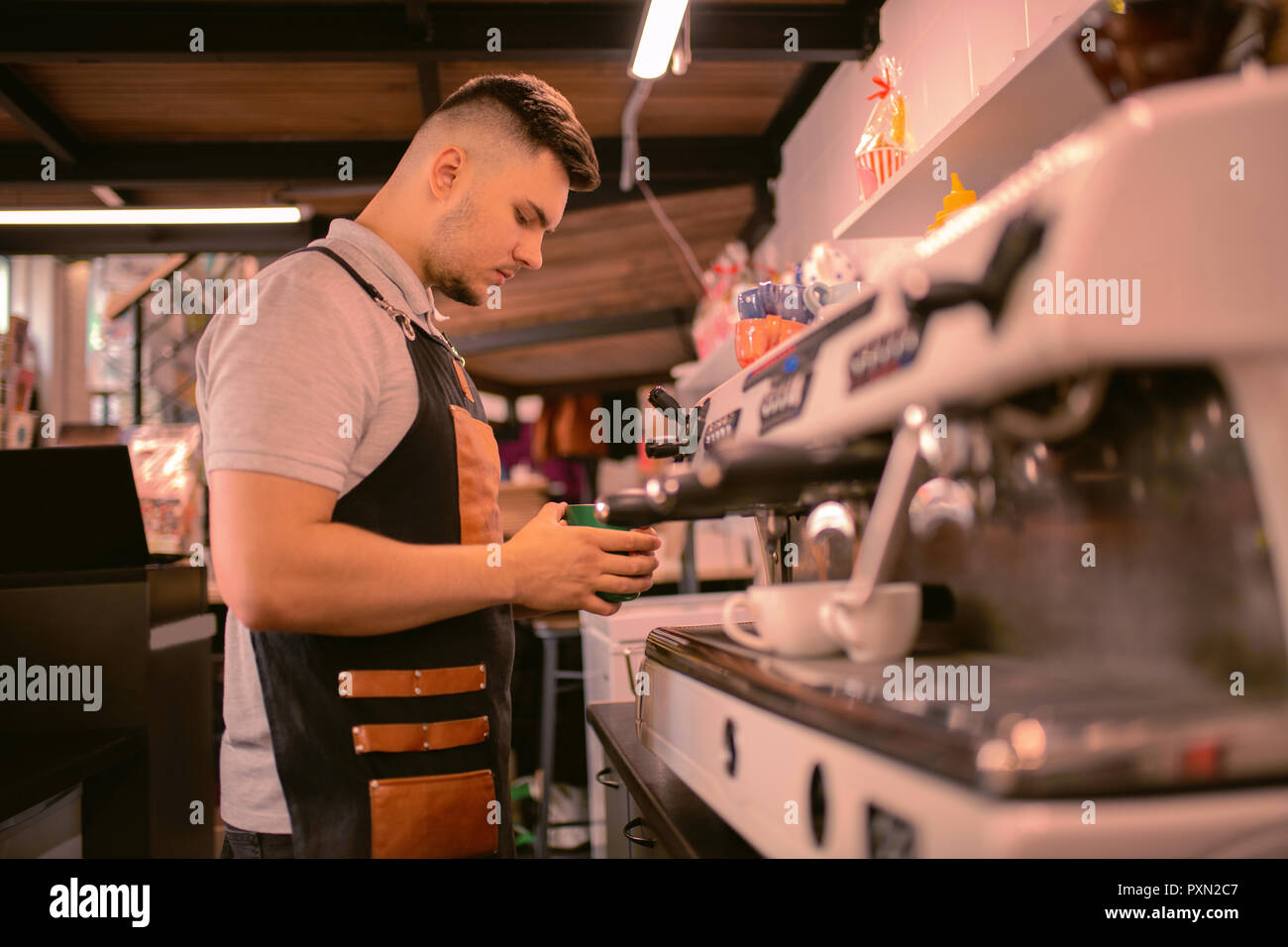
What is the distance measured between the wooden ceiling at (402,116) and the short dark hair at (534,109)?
159 cm

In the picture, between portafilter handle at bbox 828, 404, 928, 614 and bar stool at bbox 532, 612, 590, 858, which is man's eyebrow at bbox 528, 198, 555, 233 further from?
bar stool at bbox 532, 612, 590, 858

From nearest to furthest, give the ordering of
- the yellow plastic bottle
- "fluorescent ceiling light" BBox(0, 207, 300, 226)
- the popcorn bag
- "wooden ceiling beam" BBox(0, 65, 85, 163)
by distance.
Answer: the yellow plastic bottle < the popcorn bag < "wooden ceiling beam" BBox(0, 65, 85, 163) < "fluorescent ceiling light" BBox(0, 207, 300, 226)

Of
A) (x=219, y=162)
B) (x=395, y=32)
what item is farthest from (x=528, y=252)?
(x=219, y=162)

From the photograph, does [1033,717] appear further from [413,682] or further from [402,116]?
[402,116]

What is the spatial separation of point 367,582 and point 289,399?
0.75 feet

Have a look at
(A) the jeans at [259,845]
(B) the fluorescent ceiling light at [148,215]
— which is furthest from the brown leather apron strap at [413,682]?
(B) the fluorescent ceiling light at [148,215]

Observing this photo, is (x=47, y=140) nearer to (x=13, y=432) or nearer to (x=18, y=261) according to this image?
(x=13, y=432)

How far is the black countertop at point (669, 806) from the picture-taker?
0.76 meters

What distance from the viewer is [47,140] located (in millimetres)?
3293

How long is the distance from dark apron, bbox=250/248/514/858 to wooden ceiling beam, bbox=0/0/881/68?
199cm

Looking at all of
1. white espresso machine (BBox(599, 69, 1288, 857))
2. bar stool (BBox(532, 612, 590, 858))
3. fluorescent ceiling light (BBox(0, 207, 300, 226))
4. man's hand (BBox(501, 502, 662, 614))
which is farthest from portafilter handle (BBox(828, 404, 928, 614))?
fluorescent ceiling light (BBox(0, 207, 300, 226))

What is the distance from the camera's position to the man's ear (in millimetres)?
1229

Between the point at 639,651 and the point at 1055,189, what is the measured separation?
2100 millimetres

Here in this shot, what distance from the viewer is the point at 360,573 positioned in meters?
0.93
